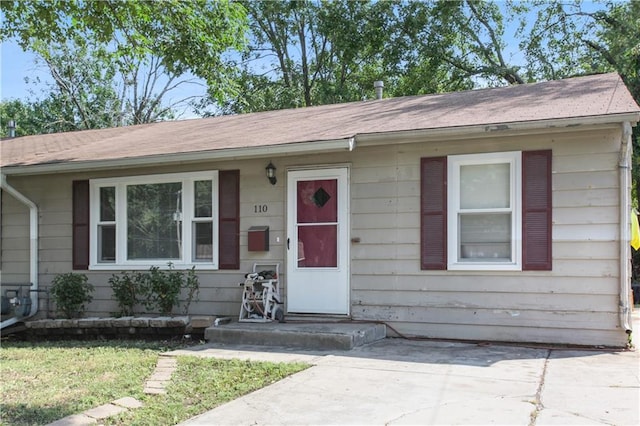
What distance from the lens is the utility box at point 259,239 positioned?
7.28m

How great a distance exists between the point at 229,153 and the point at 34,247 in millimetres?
3963

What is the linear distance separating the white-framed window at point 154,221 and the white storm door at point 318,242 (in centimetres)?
118

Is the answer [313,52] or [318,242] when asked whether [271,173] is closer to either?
[318,242]

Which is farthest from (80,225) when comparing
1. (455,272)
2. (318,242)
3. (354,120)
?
(455,272)

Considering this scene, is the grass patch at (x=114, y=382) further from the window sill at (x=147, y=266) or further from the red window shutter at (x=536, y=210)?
the red window shutter at (x=536, y=210)

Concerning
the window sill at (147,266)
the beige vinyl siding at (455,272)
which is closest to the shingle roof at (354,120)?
the beige vinyl siding at (455,272)

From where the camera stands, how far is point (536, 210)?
6043mm

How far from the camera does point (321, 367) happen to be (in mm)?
5031

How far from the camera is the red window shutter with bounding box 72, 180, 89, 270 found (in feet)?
27.5

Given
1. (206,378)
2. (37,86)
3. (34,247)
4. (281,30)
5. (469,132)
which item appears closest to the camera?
(206,378)

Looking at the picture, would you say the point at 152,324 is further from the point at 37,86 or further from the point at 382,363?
the point at 37,86

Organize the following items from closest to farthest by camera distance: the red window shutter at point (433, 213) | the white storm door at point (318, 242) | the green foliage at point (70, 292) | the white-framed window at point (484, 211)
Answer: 1. the white-framed window at point (484, 211)
2. the red window shutter at point (433, 213)
3. the white storm door at point (318, 242)
4. the green foliage at point (70, 292)

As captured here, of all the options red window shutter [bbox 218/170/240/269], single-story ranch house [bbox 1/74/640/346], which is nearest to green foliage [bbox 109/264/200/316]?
single-story ranch house [bbox 1/74/640/346]

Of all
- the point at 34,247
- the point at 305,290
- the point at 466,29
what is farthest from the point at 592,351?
the point at 466,29
